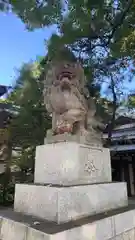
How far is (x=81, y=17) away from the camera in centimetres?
514

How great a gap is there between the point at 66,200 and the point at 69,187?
12 centimetres

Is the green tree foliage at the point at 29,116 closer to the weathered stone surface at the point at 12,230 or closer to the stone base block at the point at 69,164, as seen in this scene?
the stone base block at the point at 69,164

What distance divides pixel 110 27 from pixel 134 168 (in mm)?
7046

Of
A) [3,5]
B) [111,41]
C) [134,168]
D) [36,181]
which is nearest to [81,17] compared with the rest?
[111,41]

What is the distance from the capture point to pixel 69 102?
2.27 m

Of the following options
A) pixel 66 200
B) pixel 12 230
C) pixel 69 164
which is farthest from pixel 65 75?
pixel 12 230

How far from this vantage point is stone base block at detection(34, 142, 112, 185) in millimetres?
2004

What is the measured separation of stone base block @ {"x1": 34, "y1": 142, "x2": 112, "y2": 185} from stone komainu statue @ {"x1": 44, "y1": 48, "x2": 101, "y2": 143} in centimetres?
20

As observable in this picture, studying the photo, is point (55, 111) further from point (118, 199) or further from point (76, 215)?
point (118, 199)

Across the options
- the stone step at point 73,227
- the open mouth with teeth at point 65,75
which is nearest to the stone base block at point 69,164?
the stone step at point 73,227

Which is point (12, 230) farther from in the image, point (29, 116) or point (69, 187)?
point (29, 116)

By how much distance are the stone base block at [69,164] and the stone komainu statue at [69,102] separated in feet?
0.67

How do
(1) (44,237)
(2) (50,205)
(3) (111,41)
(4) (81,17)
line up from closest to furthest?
(1) (44,237), (2) (50,205), (4) (81,17), (3) (111,41)

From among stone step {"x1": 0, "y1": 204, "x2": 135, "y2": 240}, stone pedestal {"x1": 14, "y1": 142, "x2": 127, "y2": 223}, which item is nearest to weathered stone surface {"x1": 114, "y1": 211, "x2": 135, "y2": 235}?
stone step {"x1": 0, "y1": 204, "x2": 135, "y2": 240}
